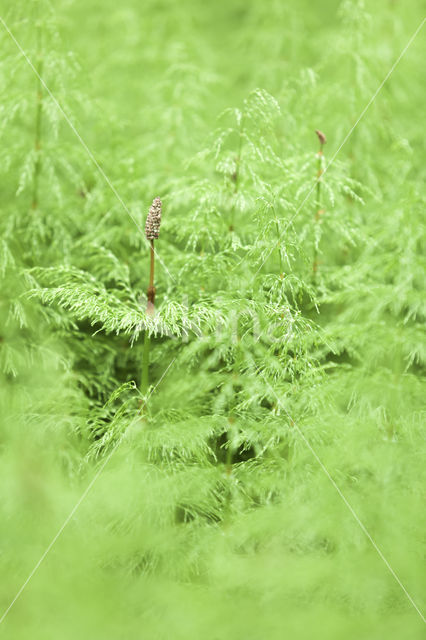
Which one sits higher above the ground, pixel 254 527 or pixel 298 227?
pixel 298 227

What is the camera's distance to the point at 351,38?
172cm

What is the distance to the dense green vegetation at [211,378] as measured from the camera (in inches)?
37.0

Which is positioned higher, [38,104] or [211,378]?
[38,104]

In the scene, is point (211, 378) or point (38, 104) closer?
point (211, 378)

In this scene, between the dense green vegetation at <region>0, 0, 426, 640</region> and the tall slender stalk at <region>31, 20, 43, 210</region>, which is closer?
the dense green vegetation at <region>0, 0, 426, 640</region>

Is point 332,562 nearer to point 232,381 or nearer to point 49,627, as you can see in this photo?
point 232,381

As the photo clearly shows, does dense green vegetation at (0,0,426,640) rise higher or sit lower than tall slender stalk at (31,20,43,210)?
lower

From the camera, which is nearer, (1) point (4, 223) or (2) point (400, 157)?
(1) point (4, 223)

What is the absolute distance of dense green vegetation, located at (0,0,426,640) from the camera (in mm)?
941

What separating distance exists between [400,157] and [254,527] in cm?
126

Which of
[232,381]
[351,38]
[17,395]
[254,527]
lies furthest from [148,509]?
[351,38]

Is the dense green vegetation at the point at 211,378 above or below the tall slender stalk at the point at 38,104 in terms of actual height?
below

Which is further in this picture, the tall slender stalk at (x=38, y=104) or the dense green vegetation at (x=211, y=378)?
the tall slender stalk at (x=38, y=104)

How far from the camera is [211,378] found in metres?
1.22
